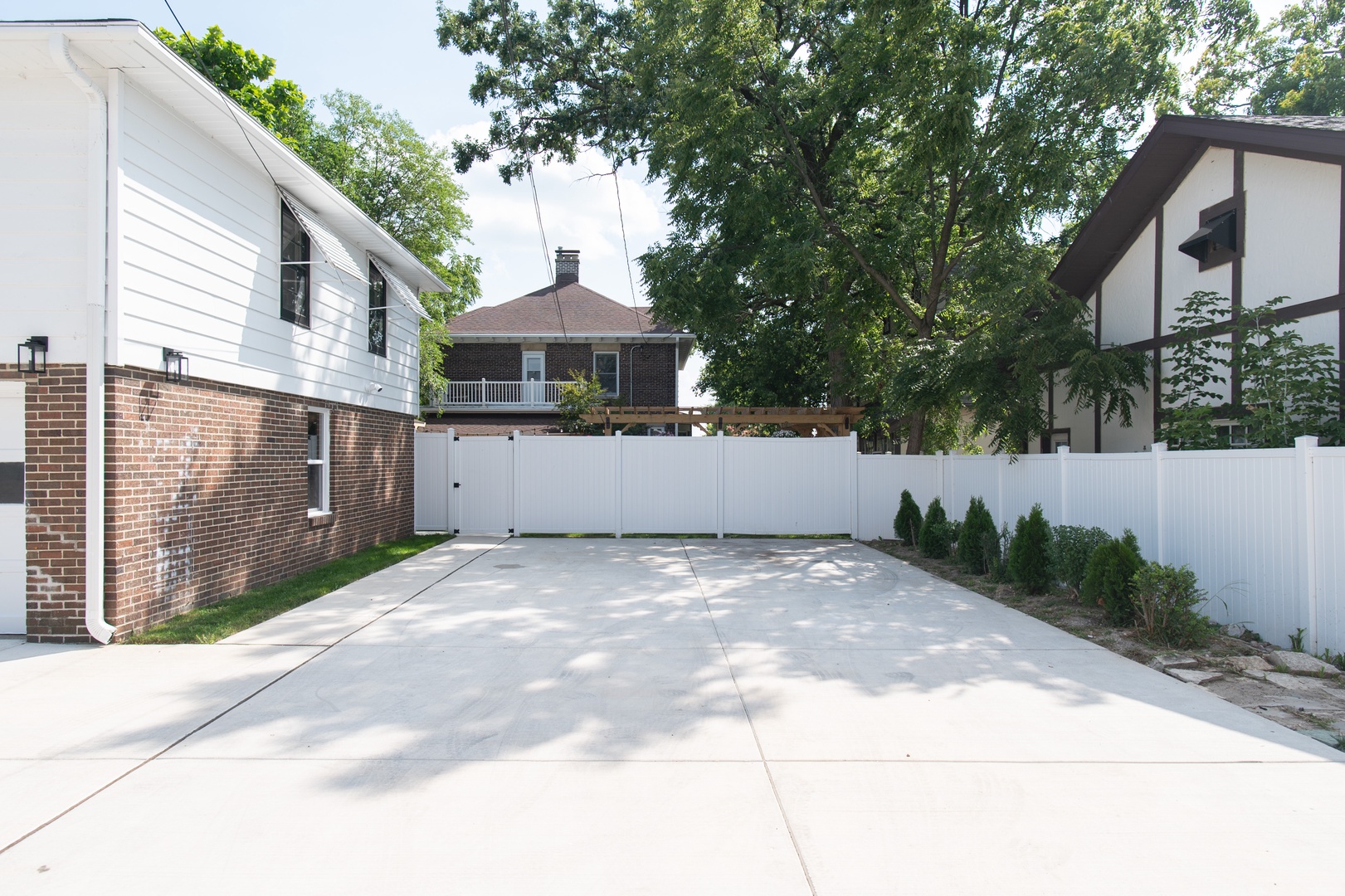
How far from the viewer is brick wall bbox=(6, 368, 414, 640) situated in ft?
21.8

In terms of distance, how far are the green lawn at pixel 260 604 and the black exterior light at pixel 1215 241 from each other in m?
11.9

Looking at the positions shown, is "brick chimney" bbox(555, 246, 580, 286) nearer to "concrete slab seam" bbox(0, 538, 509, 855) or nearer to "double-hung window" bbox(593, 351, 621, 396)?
"double-hung window" bbox(593, 351, 621, 396)

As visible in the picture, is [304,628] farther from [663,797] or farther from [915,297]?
[915,297]

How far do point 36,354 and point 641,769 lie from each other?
639 centimetres

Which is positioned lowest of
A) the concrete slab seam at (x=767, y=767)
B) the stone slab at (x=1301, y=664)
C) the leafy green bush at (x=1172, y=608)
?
the concrete slab seam at (x=767, y=767)

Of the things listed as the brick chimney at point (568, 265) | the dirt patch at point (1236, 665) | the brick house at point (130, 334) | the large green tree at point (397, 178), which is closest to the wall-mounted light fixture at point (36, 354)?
the brick house at point (130, 334)

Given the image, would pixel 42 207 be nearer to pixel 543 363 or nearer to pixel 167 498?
pixel 167 498

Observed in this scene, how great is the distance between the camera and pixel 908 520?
14.2 m

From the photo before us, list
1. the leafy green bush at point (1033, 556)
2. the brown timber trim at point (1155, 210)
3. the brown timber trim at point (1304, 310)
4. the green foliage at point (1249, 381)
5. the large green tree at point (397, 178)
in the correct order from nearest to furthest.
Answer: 1. the green foliage at point (1249, 381)
2. the brown timber trim at point (1304, 310)
3. the leafy green bush at point (1033, 556)
4. the brown timber trim at point (1155, 210)
5. the large green tree at point (397, 178)

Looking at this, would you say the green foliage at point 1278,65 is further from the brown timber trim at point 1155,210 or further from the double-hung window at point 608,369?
the double-hung window at point 608,369

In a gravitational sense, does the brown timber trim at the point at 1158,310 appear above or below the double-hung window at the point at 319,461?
above

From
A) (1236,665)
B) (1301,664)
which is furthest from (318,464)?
(1301,664)

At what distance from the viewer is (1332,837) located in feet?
11.5

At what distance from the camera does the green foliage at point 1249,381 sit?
7605 mm
